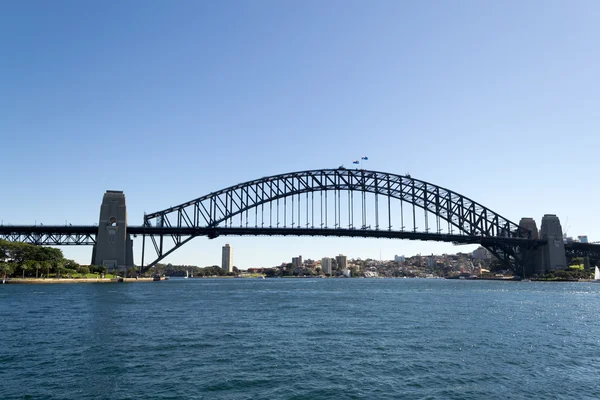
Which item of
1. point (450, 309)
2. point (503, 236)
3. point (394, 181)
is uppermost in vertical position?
point (394, 181)

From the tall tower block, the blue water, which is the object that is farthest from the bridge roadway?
the blue water

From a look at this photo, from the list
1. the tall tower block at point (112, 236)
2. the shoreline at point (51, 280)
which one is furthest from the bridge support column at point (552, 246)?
the shoreline at point (51, 280)

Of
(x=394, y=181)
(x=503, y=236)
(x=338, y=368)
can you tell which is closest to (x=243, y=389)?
(x=338, y=368)

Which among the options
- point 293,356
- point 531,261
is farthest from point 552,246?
point 293,356

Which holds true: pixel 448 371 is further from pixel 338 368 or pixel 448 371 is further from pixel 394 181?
pixel 394 181

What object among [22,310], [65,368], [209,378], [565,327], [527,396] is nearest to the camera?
[527,396]

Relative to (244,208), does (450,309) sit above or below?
below

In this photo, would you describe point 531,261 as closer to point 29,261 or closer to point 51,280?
point 51,280

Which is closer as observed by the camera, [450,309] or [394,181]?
[450,309]
